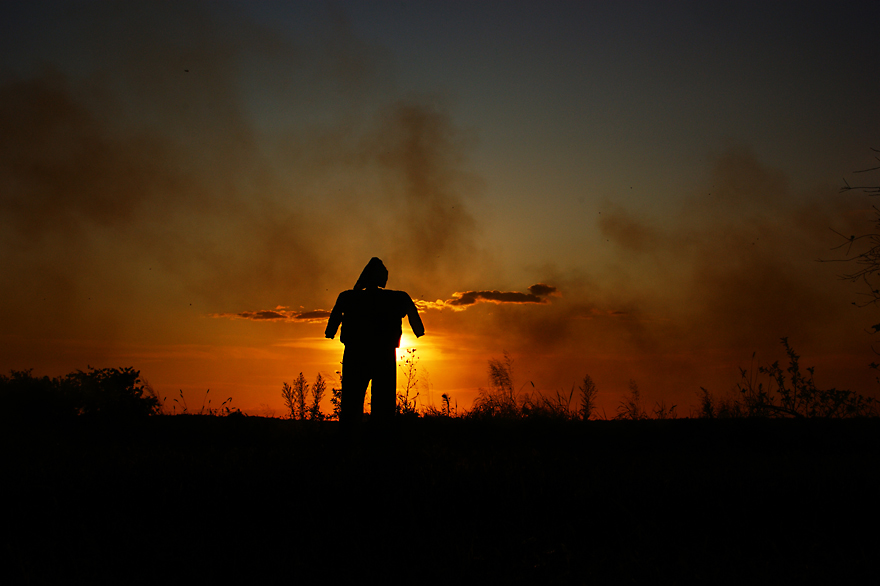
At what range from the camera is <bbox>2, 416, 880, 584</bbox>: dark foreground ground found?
321cm

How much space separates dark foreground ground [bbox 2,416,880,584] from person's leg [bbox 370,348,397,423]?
0.56m

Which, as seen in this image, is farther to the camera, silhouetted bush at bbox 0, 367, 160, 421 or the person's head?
silhouetted bush at bbox 0, 367, 160, 421

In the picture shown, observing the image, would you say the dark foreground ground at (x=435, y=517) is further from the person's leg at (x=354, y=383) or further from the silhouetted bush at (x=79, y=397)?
the silhouetted bush at (x=79, y=397)

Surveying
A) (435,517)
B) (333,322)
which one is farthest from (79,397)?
(435,517)

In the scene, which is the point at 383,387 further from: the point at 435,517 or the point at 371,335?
the point at 435,517

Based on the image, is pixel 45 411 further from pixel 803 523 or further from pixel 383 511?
pixel 803 523

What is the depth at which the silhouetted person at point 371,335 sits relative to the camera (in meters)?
7.29

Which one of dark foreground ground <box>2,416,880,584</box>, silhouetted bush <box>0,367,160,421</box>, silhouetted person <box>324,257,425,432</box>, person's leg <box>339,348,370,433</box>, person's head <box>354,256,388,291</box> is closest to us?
dark foreground ground <box>2,416,880,584</box>

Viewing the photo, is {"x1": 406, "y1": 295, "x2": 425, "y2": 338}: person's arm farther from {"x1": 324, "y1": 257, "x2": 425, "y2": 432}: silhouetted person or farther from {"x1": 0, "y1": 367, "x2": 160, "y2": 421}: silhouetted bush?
{"x1": 0, "y1": 367, "x2": 160, "y2": 421}: silhouetted bush

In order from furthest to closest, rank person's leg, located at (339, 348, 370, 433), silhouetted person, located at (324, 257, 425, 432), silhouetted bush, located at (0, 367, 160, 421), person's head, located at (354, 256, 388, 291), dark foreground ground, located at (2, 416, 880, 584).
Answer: silhouetted bush, located at (0, 367, 160, 421) → person's head, located at (354, 256, 388, 291) → silhouetted person, located at (324, 257, 425, 432) → person's leg, located at (339, 348, 370, 433) → dark foreground ground, located at (2, 416, 880, 584)

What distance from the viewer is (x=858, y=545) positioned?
11.7 feet

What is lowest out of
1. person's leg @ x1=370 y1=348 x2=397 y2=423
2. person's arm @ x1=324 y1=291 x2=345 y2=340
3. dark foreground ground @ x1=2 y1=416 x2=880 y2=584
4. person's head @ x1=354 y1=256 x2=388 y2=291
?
dark foreground ground @ x1=2 y1=416 x2=880 y2=584

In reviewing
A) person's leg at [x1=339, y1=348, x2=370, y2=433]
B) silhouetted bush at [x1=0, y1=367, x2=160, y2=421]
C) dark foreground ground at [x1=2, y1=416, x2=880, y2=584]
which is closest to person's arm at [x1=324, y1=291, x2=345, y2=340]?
person's leg at [x1=339, y1=348, x2=370, y2=433]

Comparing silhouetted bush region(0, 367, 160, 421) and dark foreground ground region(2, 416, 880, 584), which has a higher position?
silhouetted bush region(0, 367, 160, 421)
